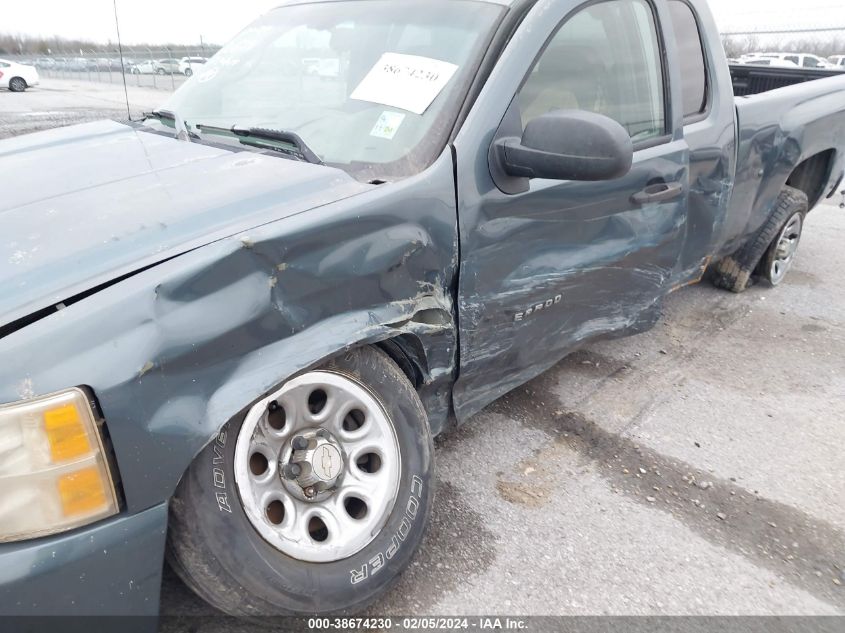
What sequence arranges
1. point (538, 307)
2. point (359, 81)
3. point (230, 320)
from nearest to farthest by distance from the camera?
point (230, 320), point (359, 81), point (538, 307)

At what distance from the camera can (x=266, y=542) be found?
1.77 m

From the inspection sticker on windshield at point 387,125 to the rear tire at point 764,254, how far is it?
2.92 metres

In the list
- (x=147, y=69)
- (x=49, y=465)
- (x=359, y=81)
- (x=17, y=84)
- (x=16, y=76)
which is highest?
(x=359, y=81)

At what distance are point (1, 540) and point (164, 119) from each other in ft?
6.56

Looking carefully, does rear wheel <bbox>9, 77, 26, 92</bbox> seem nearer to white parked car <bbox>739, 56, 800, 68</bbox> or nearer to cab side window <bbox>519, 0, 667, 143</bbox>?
white parked car <bbox>739, 56, 800, 68</bbox>

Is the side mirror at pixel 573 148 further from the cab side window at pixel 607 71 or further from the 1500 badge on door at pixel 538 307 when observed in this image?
the 1500 badge on door at pixel 538 307

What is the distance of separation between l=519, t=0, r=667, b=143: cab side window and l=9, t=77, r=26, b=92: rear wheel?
1017 inches

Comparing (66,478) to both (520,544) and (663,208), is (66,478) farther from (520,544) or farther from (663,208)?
→ (663,208)

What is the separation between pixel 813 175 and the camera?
4516mm

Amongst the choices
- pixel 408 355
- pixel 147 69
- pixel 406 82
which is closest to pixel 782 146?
pixel 406 82

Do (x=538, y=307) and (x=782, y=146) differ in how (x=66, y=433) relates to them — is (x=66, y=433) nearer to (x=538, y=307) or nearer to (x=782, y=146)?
(x=538, y=307)

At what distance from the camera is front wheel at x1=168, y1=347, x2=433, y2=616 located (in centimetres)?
168

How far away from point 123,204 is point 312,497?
3.19 ft

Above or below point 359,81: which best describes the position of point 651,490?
below
